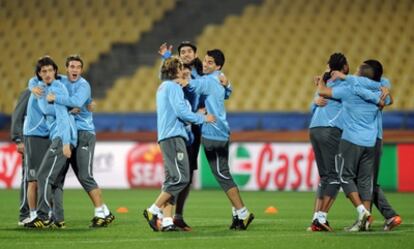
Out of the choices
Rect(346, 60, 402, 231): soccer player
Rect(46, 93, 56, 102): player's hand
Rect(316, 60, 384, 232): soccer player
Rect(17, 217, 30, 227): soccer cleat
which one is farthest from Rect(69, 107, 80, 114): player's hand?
Rect(346, 60, 402, 231): soccer player

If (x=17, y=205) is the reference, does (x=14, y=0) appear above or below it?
above

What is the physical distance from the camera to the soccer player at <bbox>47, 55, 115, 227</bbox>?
13.2m

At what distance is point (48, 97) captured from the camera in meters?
12.9

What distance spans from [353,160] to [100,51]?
61.5 feet

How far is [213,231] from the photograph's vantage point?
41.1 feet

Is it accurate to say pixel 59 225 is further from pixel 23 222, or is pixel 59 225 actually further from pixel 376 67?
pixel 376 67

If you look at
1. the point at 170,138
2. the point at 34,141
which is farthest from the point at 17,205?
the point at 170,138

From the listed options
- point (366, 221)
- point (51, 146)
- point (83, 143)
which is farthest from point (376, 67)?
point (51, 146)

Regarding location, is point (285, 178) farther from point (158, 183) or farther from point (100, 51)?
point (100, 51)

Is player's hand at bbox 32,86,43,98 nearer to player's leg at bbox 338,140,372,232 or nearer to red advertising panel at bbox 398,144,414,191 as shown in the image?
player's leg at bbox 338,140,372,232

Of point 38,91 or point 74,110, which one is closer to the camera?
point 38,91

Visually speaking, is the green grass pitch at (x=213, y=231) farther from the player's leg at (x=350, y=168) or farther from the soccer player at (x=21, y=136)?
the player's leg at (x=350, y=168)

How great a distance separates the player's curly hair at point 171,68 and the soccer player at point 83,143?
138cm

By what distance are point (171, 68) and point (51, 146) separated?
1.98 m
